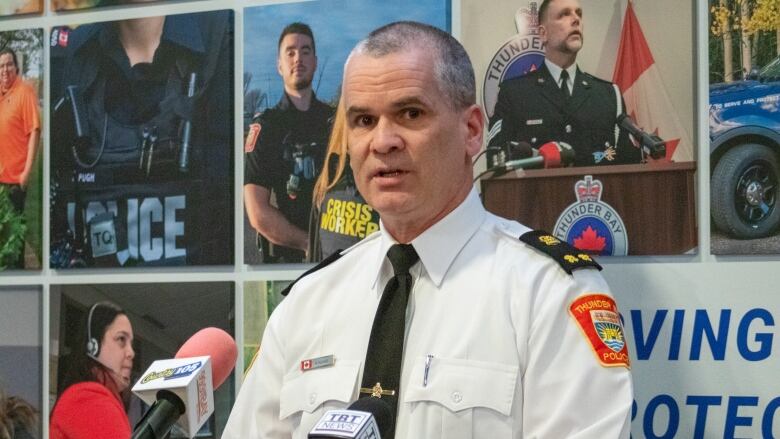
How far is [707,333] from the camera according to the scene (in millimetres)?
2049

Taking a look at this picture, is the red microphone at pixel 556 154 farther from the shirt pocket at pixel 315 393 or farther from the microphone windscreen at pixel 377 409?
the microphone windscreen at pixel 377 409

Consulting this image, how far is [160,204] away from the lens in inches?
100

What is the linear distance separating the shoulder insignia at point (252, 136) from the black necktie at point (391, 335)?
0.71m

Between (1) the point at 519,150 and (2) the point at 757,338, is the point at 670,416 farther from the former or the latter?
(1) the point at 519,150

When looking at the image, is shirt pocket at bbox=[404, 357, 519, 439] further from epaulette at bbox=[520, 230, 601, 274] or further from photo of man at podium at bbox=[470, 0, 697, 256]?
photo of man at podium at bbox=[470, 0, 697, 256]

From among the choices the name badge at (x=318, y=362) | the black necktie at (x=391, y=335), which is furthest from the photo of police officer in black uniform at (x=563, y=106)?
the name badge at (x=318, y=362)

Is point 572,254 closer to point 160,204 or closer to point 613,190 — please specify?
point 613,190

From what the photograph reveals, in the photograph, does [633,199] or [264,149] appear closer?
[633,199]

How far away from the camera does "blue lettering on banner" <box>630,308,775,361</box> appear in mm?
2006

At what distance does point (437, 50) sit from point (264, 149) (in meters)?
0.78

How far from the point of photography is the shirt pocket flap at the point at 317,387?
177 centimetres

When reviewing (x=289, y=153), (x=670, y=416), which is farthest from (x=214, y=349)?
(x=670, y=416)

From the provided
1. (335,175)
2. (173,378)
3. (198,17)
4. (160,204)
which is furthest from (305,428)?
(198,17)

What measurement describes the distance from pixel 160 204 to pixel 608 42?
1.17m
